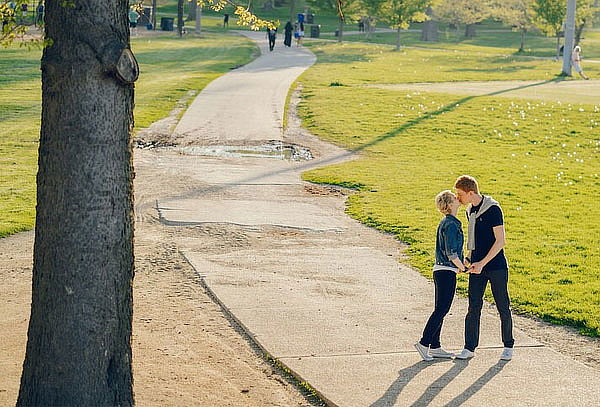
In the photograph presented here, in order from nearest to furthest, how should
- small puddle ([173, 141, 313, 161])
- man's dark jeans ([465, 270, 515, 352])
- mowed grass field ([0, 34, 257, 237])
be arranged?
man's dark jeans ([465, 270, 515, 352])
mowed grass field ([0, 34, 257, 237])
small puddle ([173, 141, 313, 161])

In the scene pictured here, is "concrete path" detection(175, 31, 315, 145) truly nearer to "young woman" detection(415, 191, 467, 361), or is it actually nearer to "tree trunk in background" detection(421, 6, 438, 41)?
"young woman" detection(415, 191, 467, 361)

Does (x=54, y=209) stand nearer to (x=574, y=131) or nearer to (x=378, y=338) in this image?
(x=378, y=338)

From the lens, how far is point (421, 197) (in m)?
15.7

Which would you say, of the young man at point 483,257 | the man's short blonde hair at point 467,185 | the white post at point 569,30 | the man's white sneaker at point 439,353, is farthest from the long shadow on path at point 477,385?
the white post at point 569,30

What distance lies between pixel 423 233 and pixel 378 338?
15.7ft

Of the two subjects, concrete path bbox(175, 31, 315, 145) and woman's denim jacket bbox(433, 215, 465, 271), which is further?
concrete path bbox(175, 31, 315, 145)

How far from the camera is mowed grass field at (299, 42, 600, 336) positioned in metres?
10.8

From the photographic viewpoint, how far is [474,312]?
777cm

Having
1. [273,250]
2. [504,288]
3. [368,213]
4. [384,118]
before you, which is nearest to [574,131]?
[384,118]

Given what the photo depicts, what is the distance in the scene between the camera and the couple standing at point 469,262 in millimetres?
7645

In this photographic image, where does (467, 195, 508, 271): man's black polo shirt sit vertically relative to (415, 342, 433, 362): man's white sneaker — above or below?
above

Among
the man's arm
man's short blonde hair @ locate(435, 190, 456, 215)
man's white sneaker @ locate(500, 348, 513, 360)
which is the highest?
man's short blonde hair @ locate(435, 190, 456, 215)

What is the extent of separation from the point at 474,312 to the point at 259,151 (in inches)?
517

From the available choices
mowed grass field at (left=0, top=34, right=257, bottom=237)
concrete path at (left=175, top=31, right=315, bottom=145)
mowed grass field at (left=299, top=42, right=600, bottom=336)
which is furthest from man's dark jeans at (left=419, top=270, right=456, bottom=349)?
concrete path at (left=175, top=31, right=315, bottom=145)
